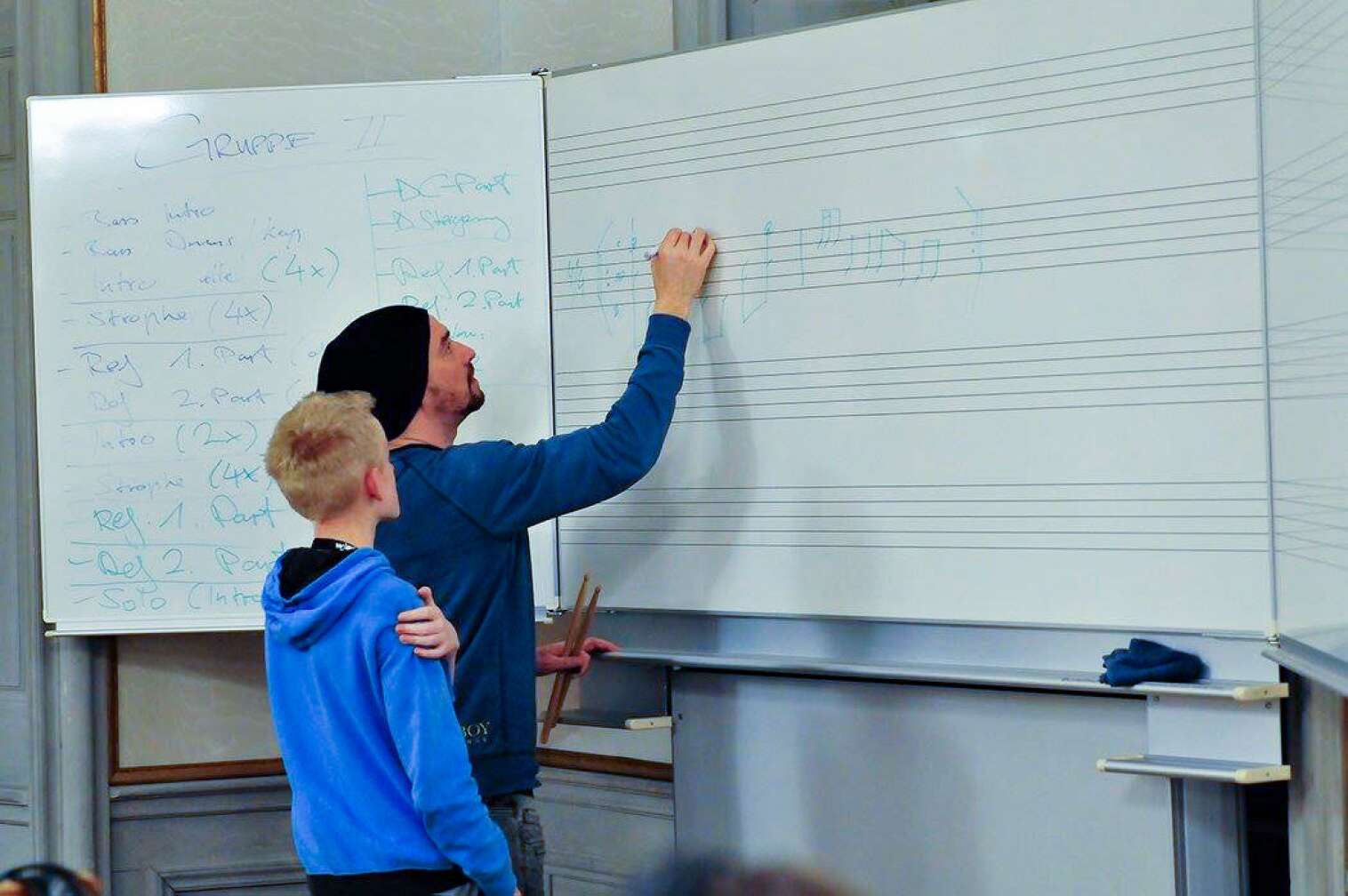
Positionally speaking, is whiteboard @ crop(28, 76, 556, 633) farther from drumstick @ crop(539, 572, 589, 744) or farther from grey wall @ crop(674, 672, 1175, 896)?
grey wall @ crop(674, 672, 1175, 896)

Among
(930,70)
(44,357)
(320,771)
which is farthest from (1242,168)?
(44,357)

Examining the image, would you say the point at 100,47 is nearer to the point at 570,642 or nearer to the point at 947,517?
the point at 570,642

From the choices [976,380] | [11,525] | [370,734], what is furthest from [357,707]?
[11,525]

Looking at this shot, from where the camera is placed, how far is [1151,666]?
171 cm

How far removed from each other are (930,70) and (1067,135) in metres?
0.22

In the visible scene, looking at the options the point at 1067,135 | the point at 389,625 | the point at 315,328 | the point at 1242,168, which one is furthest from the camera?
the point at 315,328

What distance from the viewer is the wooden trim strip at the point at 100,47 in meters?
2.82

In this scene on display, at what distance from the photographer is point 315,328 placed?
2.48 meters

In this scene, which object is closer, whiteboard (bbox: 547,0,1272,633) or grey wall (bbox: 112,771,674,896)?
whiteboard (bbox: 547,0,1272,633)

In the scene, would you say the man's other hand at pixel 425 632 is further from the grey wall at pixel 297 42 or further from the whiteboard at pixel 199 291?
the grey wall at pixel 297 42

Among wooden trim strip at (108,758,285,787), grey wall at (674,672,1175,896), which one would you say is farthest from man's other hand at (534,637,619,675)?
wooden trim strip at (108,758,285,787)

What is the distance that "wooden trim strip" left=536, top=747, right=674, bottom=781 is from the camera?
8.64ft

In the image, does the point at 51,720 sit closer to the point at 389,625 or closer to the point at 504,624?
the point at 504,624

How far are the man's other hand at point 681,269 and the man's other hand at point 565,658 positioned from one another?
1.77ft
